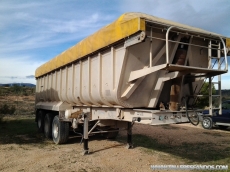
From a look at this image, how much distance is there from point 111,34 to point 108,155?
347cm

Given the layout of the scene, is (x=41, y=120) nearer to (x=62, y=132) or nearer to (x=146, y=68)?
(x=62, y=132)

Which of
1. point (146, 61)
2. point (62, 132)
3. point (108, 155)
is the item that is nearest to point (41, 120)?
point (62, 132)

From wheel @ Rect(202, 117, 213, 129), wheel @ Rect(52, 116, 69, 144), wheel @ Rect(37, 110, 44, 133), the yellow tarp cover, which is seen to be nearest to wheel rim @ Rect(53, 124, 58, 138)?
wheel @ Rect(52, 116, 69, 144)

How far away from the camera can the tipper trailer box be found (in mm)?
4801

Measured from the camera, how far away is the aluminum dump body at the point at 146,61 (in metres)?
4.80

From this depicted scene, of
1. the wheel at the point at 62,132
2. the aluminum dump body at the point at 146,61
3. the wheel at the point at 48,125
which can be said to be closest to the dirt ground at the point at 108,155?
the wheel at the point at 62,132

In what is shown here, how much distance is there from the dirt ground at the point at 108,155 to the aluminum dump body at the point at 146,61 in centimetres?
154

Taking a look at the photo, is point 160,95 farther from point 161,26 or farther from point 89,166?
point 89,166

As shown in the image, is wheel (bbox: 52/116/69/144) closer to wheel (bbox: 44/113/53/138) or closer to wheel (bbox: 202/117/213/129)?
wheel (bbox: 44/113/53/138)

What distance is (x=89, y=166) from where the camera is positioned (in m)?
5.77

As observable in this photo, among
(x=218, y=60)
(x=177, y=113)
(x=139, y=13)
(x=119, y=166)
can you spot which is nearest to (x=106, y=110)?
(x=119, y=166)

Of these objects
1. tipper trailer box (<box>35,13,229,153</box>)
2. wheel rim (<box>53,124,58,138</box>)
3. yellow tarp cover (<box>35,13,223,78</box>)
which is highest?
yellow tarp cover (<box>35,13,223,78</box>)

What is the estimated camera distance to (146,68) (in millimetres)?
4992

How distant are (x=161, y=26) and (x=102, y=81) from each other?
200cm
